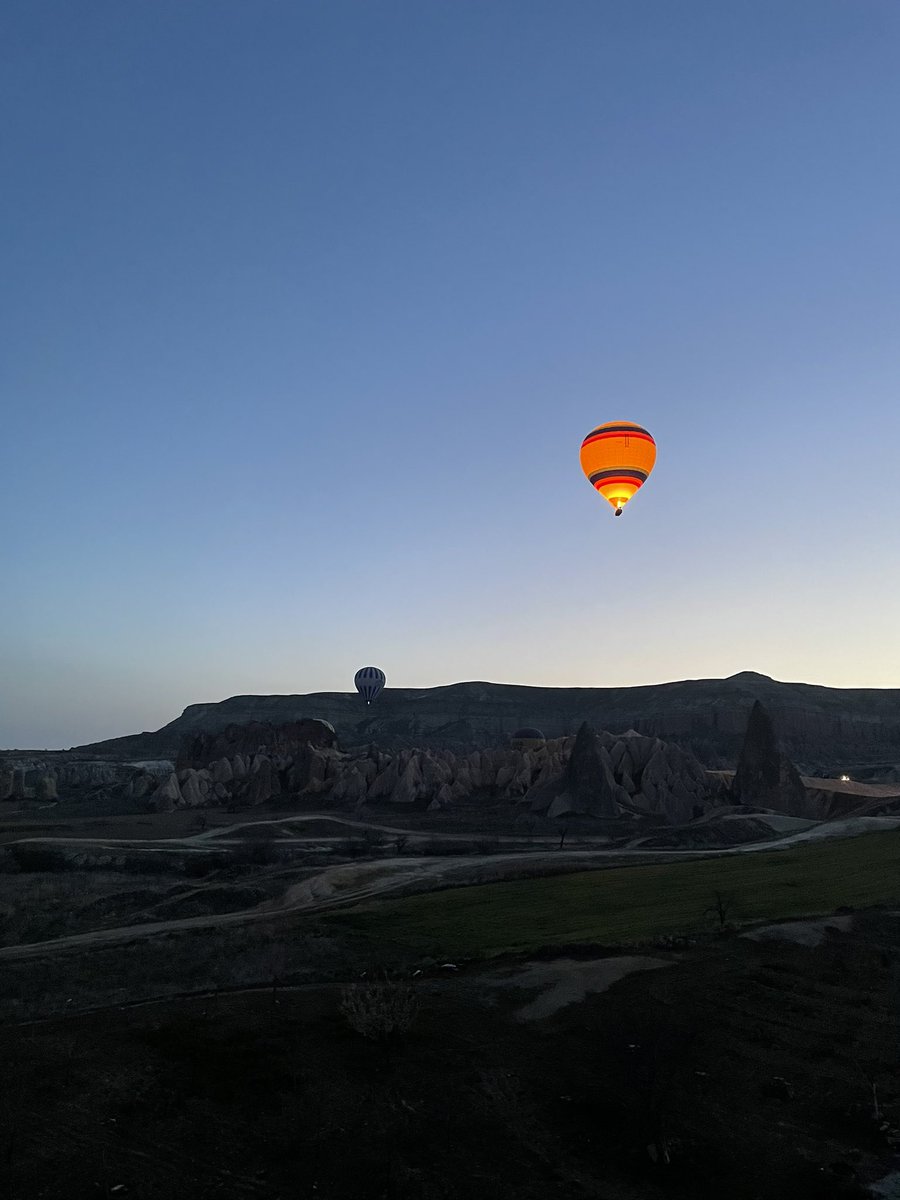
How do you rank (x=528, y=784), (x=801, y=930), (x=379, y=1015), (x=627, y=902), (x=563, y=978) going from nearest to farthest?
1. (x=379, y=1015)
2. (x=563, y=978)
3. (x=801, y=930)
4. (x=627, y=902)
5. (x=528, y=784)

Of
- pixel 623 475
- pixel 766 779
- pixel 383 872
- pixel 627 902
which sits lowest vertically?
pixel 383 872

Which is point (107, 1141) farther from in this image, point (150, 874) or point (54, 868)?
point (54, 868)

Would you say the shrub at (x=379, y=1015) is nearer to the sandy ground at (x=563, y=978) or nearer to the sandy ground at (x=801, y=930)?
the sandy ground at (x=563, y=978)

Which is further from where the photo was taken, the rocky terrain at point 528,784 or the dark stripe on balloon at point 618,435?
the rocky terrain at point 528,784

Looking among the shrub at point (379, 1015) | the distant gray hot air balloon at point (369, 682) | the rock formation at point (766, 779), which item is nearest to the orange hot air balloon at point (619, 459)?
the shrub at point (379, 1015)

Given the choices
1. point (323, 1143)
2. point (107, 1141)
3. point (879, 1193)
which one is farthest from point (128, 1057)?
point (879, 1193)

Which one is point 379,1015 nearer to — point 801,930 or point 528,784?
point 801,930

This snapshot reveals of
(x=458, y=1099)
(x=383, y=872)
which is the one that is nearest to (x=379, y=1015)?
(x=458, y=1099)
